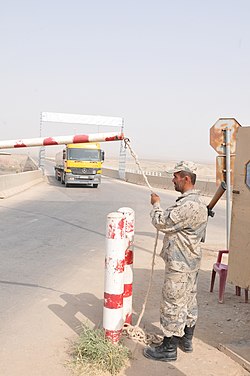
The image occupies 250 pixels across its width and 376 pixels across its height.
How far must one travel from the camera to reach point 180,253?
4094 mm

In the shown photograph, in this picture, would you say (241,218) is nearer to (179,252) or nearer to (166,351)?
(179,252)

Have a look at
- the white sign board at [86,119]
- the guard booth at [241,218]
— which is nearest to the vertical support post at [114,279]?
the guard booth at [241,218]

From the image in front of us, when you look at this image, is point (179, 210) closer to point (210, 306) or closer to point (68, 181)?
point (210, 306)

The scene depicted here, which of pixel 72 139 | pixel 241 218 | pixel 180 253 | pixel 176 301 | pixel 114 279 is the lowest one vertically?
pixel 176 301

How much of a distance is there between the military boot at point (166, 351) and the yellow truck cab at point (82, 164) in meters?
24.3

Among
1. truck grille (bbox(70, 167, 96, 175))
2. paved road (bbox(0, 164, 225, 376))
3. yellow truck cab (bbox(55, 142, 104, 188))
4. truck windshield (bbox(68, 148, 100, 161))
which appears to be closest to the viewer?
paved road (bbox(0, 164, 225, 376))

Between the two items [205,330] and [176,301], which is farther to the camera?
[205,330]

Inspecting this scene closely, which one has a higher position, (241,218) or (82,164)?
(241,218)

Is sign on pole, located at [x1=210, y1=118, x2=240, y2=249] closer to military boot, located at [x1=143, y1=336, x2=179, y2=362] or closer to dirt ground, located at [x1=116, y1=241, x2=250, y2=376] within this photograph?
dirt ground, located at [x1=116, y1=241, x2=250, y2=376]

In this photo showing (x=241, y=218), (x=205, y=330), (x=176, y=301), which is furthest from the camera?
(x=241, y=218)

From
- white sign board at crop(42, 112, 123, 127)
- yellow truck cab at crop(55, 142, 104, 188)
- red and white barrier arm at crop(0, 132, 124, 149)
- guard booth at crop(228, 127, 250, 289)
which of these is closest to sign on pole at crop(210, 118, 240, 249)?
guard booth at crop(228, 127, 250, 289)

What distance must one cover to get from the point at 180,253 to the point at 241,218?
4.44 feet

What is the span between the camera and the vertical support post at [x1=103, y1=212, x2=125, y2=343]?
424 cm

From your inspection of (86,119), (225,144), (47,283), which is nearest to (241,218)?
(225,144)
